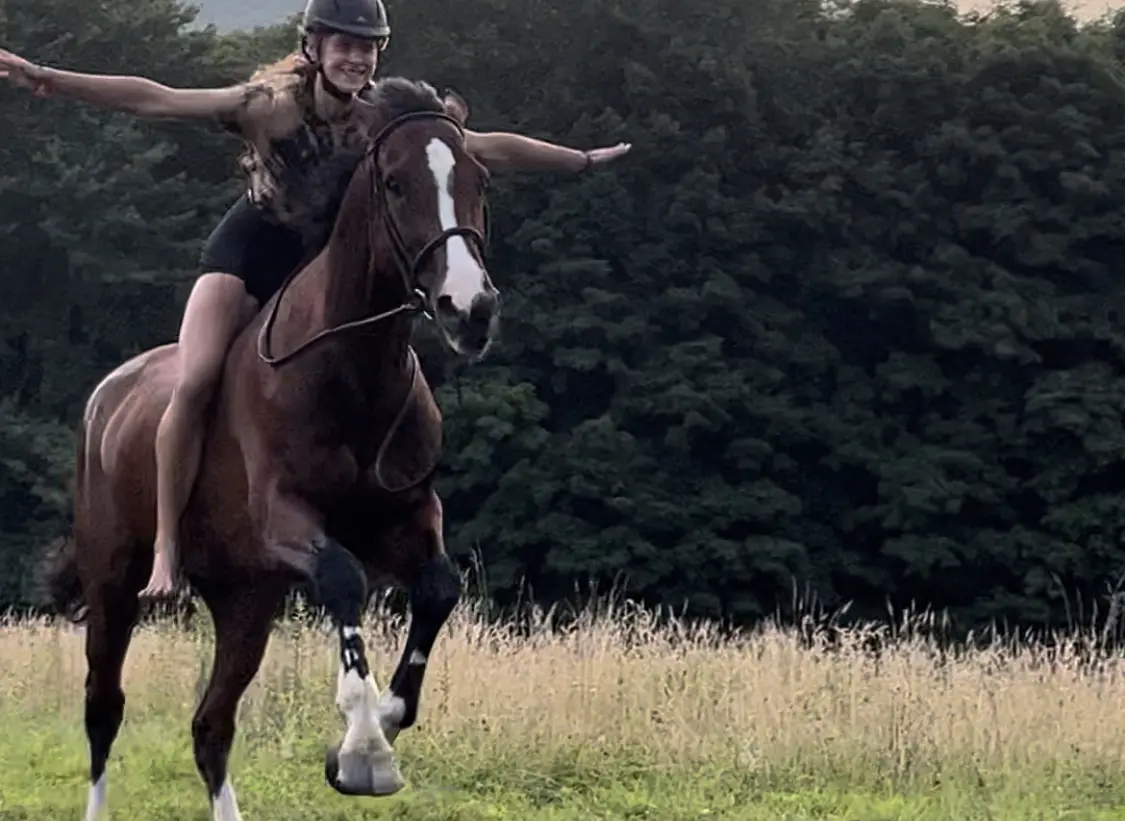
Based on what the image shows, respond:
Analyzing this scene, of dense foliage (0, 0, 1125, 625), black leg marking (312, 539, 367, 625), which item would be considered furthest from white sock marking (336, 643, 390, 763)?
dense foliage (0, 0, 1125, 625)

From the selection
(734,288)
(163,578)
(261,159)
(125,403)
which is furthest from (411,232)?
(734,288)

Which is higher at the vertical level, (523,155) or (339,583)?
(523,155)

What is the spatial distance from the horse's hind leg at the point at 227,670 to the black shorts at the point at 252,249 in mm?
1050

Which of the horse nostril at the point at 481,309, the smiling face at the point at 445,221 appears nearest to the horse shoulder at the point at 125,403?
the smiling face at the point at 445,221

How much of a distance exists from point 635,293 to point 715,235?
A: 6.44ft

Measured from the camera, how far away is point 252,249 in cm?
588

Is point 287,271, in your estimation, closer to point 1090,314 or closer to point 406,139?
point 406,139

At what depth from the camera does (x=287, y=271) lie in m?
5.99

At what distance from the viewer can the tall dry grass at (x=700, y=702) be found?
876 centimetres

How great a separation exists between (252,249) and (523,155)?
977mm

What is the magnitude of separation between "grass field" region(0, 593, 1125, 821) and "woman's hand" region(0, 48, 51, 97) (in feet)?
11.7

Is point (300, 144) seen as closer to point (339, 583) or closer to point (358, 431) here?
point (358, 431)

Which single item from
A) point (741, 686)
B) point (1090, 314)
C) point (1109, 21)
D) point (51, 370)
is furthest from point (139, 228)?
point (741, 686)

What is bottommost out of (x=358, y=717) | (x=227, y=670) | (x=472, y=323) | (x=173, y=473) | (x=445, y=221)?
(x=358, y=717)
